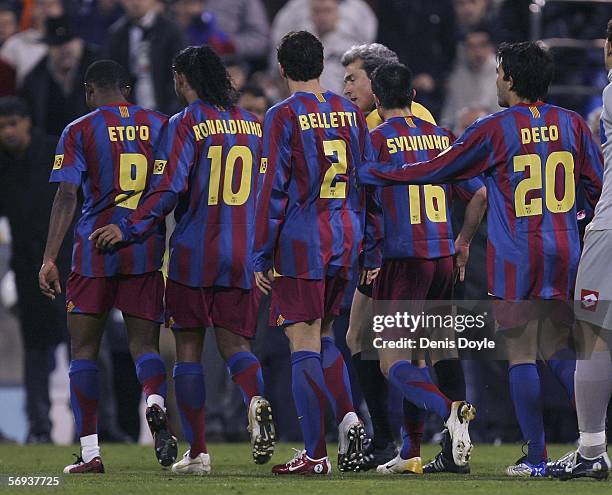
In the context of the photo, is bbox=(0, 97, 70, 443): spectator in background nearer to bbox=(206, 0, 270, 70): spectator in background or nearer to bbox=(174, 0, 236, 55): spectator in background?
bbox=(174, 0, 236, 55): spectator in background

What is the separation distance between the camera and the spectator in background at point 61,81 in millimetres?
13094

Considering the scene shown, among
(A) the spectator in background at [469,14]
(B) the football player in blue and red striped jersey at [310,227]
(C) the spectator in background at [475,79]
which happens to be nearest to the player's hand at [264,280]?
(B) the football player in blue and red striped jersey at [310,227]

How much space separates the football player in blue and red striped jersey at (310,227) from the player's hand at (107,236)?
73 centimetres

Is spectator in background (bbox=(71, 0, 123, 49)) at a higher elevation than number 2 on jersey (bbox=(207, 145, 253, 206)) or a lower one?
higher

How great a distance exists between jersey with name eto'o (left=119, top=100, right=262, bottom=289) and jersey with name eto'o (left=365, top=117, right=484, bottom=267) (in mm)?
648

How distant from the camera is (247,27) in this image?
14.3 meters

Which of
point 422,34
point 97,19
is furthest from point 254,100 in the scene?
point 97,19

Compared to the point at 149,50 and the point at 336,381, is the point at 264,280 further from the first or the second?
the point at 149,50

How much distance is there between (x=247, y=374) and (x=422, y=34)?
6.43 m

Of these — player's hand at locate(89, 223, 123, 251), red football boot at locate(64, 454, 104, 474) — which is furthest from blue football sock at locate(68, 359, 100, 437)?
player's hand at locate(89, 223, 123, 251)

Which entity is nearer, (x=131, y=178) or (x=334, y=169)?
(x=334, y=169)

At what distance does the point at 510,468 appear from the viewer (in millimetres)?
7785

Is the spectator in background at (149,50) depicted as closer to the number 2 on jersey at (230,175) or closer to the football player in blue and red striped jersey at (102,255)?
the football player in blue and red striped jersey at (102,255)

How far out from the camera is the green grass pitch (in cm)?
684
